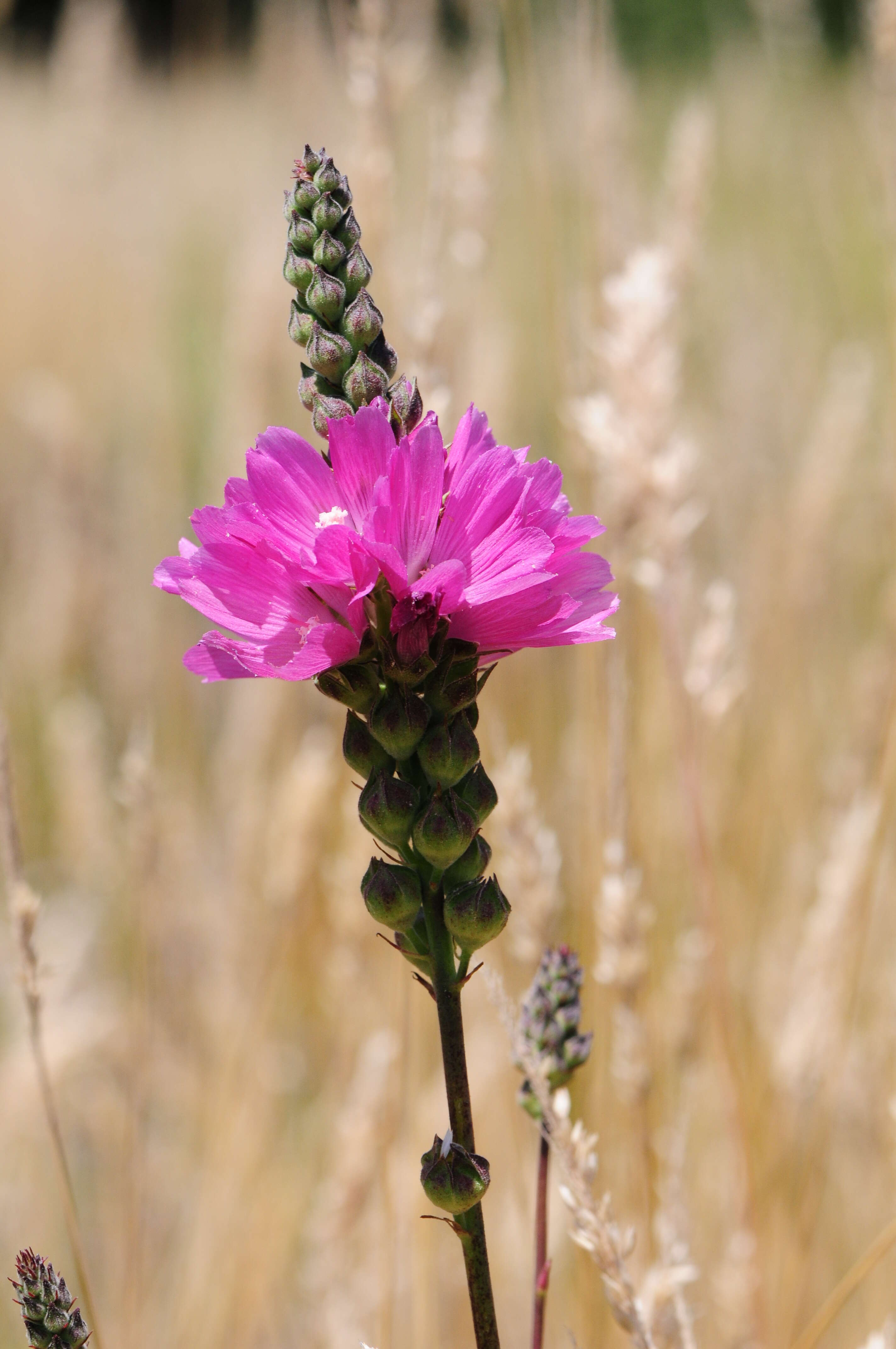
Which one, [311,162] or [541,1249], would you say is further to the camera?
[541,1249]

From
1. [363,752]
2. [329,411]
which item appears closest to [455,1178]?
[363,752]

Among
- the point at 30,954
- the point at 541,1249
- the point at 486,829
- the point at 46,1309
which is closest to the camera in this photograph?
the point at 46,1309

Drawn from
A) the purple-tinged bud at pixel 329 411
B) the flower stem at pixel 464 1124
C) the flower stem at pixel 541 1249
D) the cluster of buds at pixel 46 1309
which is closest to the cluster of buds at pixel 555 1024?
the flower stem at pixel 541 1249

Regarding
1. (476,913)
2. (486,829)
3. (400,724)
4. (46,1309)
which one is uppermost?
(486,829)

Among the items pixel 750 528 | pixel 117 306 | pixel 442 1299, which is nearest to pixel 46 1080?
pixel 442 1299

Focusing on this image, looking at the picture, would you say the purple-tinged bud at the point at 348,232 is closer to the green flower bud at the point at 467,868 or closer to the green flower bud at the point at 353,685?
the green flower bud at the point at 353,685

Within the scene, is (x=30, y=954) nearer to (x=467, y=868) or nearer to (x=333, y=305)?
(x=467, y=868)
